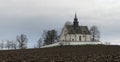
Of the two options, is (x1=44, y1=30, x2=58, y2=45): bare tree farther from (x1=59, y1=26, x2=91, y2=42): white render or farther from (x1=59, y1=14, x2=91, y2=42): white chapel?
(x1=59, y1=14, x2=91, y2=42): white chapel

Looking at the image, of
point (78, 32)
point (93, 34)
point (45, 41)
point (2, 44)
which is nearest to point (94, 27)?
point (93, 34)

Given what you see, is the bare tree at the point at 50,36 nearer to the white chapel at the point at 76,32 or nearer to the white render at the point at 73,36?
the white render at the point at 73,36

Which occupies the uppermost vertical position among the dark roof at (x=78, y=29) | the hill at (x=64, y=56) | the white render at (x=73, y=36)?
the dark roof at (x=78, y=29)

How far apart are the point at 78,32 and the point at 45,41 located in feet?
37.2

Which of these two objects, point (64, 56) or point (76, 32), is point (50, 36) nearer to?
point (76, 32)

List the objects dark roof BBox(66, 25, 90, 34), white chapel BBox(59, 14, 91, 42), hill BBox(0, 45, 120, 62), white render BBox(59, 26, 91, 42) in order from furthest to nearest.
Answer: dark roof BBox(66, 25, 90, 34), white chapel BBox(59, 14, 91, 42), white render BBox(59, 26, 91, 42), hill BBox(0, 45, 120, 62)

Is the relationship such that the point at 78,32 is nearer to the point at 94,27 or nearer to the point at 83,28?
the point at 83,28

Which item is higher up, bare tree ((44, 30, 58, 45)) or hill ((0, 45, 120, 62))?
bare tree ((44, 30, 58, 45))

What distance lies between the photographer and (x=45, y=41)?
115000 millimetres

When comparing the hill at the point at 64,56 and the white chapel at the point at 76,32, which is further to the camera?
the white chapel at the point at 76,32

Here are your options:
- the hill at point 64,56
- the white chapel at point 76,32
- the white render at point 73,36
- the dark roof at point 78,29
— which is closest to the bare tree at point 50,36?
→ the white render at point 73,36

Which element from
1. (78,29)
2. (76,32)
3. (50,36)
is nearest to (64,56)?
(76,32)

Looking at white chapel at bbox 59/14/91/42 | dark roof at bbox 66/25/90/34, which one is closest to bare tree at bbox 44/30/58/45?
white chapel at bbox 59/14/91/42

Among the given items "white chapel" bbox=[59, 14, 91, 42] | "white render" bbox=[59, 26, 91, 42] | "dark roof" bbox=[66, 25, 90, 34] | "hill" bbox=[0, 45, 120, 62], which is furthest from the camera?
"dark roof" bbox=[66, 25, 90, 34]
